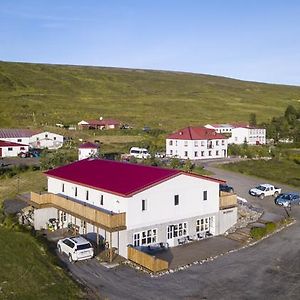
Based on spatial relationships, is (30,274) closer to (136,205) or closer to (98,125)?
(136,205)

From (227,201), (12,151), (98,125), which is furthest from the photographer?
(98,125)

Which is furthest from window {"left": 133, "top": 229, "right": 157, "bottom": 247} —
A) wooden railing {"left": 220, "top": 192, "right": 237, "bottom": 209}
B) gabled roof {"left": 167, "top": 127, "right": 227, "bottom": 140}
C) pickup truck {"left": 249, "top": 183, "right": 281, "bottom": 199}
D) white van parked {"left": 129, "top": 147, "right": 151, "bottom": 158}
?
gabled roof {"left": 167, "top": 127, "right": 227, "bottom": 140}

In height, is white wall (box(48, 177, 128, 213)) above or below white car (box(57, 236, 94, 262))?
above

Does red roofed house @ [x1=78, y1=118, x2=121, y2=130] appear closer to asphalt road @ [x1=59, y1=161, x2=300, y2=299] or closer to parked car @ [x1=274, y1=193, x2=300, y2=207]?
parked car @ [x1=274, y1=193, x2=300, y2=207]

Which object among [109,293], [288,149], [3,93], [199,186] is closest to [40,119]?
[3,93]

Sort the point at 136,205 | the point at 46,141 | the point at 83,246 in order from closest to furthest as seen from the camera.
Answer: the point at 83,246 < the point at 136,205 < the point at 46,141

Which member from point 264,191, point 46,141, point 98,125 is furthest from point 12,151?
point 264,191

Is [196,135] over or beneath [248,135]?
over
